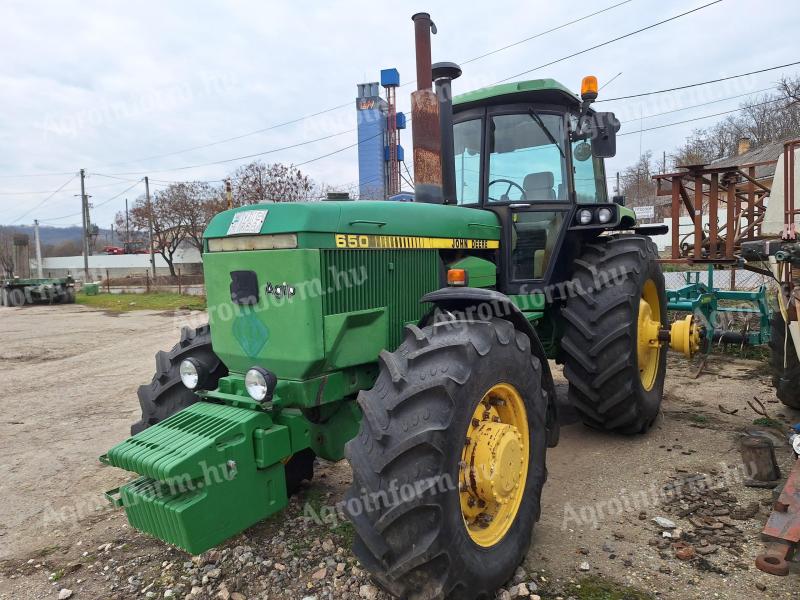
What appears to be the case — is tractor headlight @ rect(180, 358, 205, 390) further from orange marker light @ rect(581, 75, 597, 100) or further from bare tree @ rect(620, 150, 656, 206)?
bare tree @ rect(620, 150, 656, 206)

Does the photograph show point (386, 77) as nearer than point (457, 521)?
No

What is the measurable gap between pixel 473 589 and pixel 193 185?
1246 inches

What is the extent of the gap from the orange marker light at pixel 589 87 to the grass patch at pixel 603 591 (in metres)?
3.47

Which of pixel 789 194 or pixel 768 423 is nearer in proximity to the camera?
pixel 789 194

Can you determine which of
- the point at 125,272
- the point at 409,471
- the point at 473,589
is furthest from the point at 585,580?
the point at 125,272

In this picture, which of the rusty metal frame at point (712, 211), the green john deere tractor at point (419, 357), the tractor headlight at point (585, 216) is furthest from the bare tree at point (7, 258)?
the tractor headlight at point (585, 216)

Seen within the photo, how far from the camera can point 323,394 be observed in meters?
2.90

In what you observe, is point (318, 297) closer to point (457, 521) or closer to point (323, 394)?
point (323, 394)

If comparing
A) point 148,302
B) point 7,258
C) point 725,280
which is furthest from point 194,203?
point 725,280

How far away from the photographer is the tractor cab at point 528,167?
4.31 m

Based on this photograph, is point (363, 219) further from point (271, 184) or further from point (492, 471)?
point (271, 184)

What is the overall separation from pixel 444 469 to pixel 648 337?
3.19 meters

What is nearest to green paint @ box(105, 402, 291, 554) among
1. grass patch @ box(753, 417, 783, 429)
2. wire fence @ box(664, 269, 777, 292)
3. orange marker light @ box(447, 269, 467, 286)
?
orange marker light @ box(447, 269, 467, 286)

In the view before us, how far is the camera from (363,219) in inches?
119
